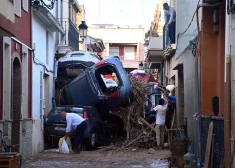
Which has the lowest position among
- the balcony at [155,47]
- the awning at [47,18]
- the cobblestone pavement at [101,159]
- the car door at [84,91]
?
the cobblestone pavement at [101,159]

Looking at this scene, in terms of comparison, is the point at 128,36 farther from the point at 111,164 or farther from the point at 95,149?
the point at 111,164

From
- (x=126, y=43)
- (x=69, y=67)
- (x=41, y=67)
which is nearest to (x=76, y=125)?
(x=41, y=67)

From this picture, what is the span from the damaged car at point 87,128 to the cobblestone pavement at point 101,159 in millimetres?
575

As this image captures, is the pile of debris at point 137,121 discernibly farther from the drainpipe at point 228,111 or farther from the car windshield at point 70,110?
the drainpipe at point 228,111

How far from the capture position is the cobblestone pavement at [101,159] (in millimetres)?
15102

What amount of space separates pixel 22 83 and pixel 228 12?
8.55 m

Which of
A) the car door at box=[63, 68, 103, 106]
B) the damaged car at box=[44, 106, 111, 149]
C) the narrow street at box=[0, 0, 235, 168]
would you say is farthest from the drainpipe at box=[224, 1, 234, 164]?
the car door at box=[63, 68, 103, 106]

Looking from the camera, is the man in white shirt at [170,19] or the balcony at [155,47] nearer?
the man in white shirt at [170,19]

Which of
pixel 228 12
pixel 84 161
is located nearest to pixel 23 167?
pixel 84 161

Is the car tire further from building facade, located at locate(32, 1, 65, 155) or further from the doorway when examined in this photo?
the doorway

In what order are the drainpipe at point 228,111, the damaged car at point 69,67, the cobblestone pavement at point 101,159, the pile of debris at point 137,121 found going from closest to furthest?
the drainpipe at point 228,111 → the cobblestone pavement at point 101,159 → the pile of debris at point 137,121 → the damaged car at point 69,67

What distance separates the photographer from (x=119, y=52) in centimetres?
6650

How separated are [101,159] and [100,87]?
509 cm

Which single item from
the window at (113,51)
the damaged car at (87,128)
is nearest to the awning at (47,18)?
the damaged car at (87,128)
